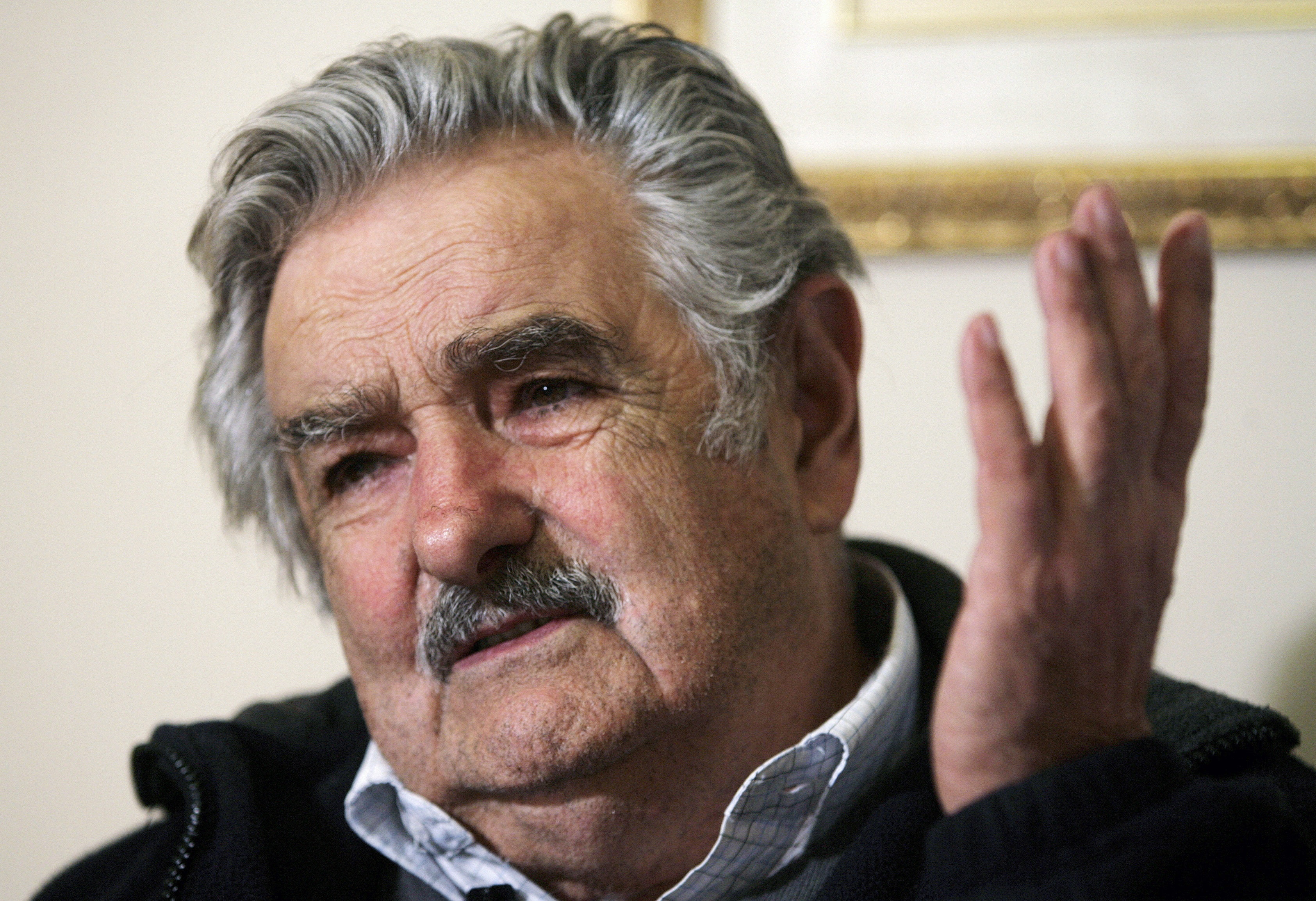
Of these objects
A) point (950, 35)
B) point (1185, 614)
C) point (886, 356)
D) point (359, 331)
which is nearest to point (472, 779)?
point (359, 331)

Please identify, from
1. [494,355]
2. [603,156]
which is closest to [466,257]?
[494,355]

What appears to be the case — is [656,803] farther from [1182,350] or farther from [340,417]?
[1182,350]

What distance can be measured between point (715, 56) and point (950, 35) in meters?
0.34

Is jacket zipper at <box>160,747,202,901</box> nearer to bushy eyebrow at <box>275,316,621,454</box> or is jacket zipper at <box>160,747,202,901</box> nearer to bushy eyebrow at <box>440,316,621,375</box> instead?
bushy eyebrow at <box>275,316,621,454</box>

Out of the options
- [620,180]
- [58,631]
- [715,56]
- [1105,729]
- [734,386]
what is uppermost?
[715,56]

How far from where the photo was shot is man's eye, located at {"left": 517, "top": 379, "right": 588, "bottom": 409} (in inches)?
43.8

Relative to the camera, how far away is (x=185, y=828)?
48.6 inches

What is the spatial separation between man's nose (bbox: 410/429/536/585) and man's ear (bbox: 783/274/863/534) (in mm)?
352

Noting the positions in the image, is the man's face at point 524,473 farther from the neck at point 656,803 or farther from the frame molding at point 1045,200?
the frame molding at point 1045,200

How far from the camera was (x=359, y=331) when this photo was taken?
1.12 meters

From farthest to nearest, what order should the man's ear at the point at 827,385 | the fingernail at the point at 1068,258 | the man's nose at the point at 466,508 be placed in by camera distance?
the man's ear at the point at 827,385 → the man's nose at the point at 466,508 → the fingernail at the point at 1068,258

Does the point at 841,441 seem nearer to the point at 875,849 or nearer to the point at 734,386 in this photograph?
the point at 734,386

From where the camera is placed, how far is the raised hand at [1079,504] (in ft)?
2.36

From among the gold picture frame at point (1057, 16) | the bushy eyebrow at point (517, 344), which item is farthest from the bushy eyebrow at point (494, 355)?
the gold picture frame at point (1057, 16)
